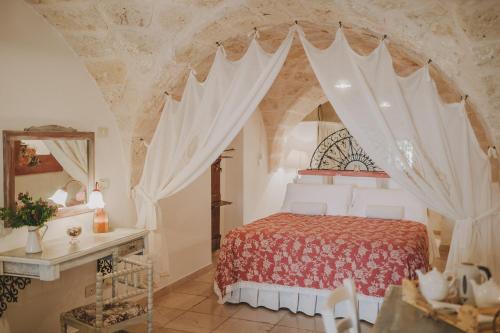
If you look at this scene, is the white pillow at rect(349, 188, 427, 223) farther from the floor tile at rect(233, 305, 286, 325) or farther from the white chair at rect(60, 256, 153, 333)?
the white chair at rect(60, 256, 153, 333)

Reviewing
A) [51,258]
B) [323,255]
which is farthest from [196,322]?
[51,258]

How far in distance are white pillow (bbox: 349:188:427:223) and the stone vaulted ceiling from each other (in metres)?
1.62

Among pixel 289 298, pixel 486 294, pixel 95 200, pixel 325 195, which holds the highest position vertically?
pixel 95 200

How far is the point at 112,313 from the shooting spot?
2.98 meters

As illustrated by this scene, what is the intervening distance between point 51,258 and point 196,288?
217cm

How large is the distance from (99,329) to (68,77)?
6.27 ft

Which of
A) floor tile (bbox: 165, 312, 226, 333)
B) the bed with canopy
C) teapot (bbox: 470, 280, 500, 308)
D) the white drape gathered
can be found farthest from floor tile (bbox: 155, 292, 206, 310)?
teapot (bbox: 470, 280, 500, 308)

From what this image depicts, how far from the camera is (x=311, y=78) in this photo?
5.81 m

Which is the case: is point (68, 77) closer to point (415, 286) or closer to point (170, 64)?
point (170, 64)

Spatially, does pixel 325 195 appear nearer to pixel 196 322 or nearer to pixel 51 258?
pixel 196 322

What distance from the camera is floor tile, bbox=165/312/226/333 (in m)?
3.77

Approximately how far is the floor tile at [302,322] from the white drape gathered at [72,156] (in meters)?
2.03

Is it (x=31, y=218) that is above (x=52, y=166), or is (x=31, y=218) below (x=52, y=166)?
below

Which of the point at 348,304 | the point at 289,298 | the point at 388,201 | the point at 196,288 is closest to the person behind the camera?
the point at 348,304
